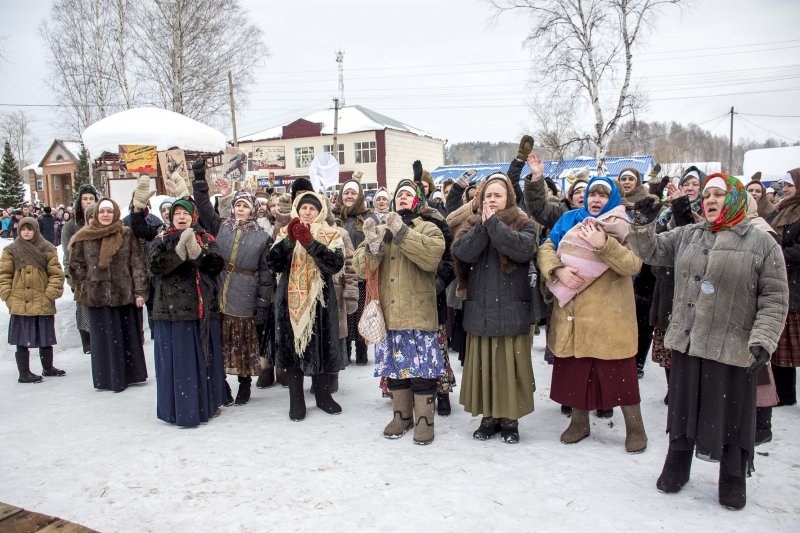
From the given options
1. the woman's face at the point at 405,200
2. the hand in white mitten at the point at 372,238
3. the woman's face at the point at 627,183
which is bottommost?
the hand in white mitten at the point at 372,238

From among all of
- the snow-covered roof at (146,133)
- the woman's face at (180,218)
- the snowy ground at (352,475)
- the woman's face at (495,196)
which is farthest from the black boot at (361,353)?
the snow-covered roof at (146,133)

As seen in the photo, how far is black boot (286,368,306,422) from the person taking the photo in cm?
461

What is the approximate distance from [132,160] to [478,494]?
1000cm

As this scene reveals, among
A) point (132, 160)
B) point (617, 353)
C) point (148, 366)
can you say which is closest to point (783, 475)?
point (617, 353)

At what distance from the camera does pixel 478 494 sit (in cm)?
326

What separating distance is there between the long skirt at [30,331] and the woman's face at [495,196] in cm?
507

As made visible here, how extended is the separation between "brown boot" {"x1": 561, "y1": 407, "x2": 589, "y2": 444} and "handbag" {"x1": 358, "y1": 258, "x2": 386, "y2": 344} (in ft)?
4.84

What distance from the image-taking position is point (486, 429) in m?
4.12

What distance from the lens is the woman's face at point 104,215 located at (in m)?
5.44

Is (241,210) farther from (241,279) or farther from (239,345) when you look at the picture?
(239,345)

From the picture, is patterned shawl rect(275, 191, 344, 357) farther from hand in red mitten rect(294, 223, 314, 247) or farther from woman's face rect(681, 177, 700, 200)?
woman's face rect(681, 177, 700, 200)

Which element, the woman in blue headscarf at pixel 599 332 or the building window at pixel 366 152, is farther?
the building window at pixel 366 152

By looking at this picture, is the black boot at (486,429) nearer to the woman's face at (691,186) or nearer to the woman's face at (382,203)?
the woman's face at (691,186)

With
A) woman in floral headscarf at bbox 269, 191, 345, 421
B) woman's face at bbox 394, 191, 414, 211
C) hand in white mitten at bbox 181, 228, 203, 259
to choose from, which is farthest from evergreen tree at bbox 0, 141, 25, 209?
woman's face at bbox 394, 191, 414, 211
